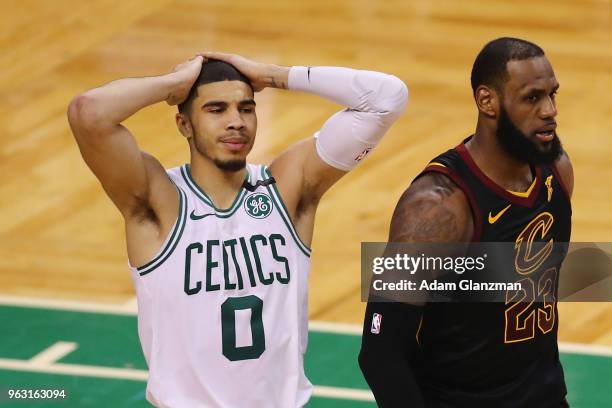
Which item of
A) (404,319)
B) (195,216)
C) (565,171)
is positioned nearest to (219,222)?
(195,216)

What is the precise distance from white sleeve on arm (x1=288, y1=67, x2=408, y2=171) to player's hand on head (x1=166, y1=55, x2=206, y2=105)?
0.39 m

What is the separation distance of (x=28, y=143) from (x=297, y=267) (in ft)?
17.7

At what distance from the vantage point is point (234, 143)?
493cm

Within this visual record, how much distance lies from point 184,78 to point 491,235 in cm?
126

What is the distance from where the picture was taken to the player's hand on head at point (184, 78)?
4.91 m

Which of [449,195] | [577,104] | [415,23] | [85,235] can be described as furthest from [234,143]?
[415,23]

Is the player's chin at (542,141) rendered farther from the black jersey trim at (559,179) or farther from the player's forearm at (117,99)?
the player's forearm at (117,99)

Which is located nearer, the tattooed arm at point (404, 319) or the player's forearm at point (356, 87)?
the tattooed arm at point (404, 319)

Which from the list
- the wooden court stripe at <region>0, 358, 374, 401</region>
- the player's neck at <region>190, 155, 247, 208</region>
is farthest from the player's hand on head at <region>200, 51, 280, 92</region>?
the wooden court stripe at <region>0, 358, 374, 401</region>

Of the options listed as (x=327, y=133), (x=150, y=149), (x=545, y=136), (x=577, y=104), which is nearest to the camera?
(x=545, y=136)

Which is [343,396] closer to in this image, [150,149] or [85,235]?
[85,235]

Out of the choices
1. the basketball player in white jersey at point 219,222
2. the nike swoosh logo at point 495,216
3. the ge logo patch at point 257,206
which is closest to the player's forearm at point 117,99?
the basketball player in white jersey at point 219,222

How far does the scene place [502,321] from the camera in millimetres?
4844

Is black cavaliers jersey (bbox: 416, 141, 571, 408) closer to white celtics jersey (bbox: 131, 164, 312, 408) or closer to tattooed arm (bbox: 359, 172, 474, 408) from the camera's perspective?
tattooed arm (bbox: 359, 172, 474, 408)
